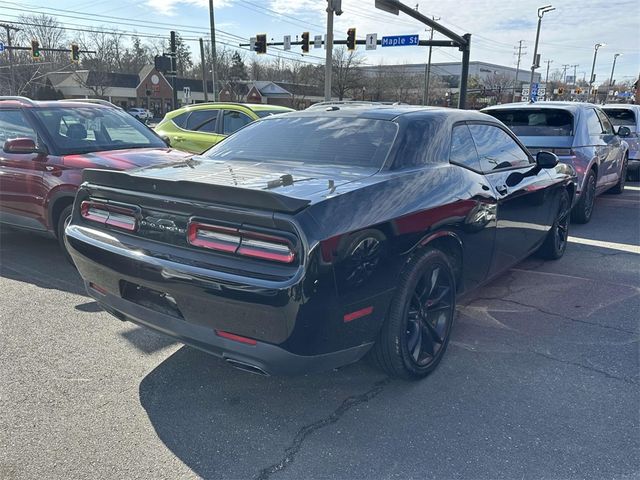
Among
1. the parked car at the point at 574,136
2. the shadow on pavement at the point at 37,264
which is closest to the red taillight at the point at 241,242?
the shadow on pavement at the point at 37,264

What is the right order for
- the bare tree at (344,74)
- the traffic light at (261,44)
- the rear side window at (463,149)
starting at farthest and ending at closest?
the bare tree at (344,74) < the traffic light at (261,44) < the rear side window at (463,149)

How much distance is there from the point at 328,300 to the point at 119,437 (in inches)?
51.3

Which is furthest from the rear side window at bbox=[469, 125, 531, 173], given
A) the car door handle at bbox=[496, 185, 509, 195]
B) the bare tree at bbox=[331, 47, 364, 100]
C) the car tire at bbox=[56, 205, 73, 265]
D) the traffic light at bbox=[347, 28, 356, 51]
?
the bare tree at bbox=[331, 47, 364, 100]

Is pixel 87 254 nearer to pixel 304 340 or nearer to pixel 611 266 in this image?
pixel 304 340

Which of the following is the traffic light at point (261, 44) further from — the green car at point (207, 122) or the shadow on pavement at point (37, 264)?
the shadow on pavement at point (37, 264)

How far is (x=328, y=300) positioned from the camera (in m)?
2.34

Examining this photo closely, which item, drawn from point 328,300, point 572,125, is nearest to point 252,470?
point 328,300

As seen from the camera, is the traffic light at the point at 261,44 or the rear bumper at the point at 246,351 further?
the traffic light at the point at 261,44

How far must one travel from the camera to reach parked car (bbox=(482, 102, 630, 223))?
23.5 ft

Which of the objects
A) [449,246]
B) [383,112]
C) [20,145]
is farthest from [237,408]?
[20,145]

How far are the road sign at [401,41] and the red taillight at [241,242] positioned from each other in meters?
23.6

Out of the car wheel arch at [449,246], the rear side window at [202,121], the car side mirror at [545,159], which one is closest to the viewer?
the car wheel arch at [449,246]

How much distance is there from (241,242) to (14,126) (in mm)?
4590

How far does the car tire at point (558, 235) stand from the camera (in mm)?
5457
